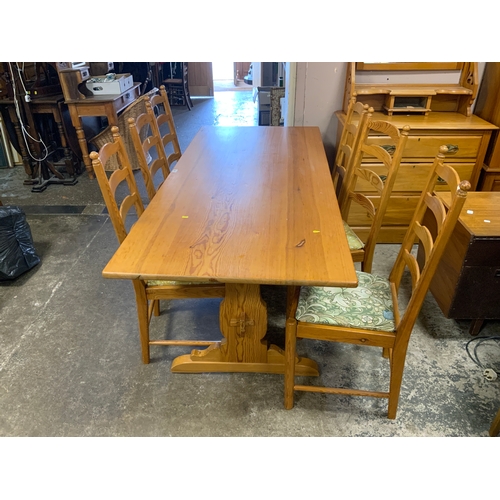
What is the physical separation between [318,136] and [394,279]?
114 centimetres

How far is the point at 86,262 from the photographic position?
8.65ft

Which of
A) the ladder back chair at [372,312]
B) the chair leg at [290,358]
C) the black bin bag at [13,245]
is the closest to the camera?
the ladder back chair at [372,312]

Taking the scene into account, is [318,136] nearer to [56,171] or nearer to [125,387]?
[125,387]

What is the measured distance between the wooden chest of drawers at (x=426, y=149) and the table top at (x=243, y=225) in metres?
0.68

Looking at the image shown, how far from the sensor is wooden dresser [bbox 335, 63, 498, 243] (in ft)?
7.96

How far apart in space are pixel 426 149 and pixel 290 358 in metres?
1.64

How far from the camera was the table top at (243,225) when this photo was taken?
121cm

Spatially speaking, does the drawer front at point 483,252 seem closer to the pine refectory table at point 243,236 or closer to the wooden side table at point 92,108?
the pine refectory table at point 243,236

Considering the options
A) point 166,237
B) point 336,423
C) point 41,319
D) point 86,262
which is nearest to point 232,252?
point 166,237

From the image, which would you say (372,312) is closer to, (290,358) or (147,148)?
(290,358)

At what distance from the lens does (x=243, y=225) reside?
4.80ft

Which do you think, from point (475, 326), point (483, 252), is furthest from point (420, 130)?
point (475, 326)

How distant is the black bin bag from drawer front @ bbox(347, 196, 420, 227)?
81.9 inches

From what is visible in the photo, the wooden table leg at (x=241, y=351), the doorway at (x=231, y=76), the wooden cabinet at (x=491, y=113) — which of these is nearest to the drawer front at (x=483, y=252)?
the wooden table leg at (x=241, y=351)
